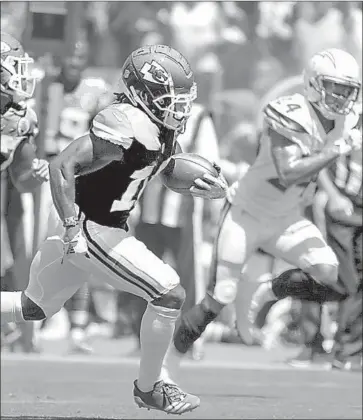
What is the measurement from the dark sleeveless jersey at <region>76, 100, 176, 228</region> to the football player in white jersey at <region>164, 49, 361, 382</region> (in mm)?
1534

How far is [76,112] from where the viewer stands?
34.0ft

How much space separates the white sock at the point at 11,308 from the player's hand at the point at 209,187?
104 centimetres

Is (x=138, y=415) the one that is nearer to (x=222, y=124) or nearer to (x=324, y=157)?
(x=324, y=157)

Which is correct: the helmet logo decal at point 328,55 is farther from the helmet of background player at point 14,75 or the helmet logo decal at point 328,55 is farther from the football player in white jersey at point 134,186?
the football player in white jersey at point 134,186

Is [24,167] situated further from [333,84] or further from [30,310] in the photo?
[333,84]

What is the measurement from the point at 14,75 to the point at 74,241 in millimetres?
1716

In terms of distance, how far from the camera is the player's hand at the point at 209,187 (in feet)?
21.2

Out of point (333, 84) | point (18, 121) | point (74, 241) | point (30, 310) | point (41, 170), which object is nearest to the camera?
point (74, 241)

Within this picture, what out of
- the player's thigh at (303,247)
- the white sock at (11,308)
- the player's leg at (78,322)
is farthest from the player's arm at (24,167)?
the player's leg at (78,322)

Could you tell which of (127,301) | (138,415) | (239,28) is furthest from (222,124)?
(138,415)

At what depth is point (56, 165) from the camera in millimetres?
6074

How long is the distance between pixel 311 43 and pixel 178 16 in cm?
138

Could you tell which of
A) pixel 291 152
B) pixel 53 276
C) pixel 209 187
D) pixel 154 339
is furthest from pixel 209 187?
pixel 291 152

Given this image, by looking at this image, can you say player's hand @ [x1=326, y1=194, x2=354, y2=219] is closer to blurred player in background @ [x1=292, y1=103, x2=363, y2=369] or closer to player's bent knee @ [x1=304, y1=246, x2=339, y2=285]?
blurred player in background @ [x1=292, y1=103, x2=363, y2=369]
